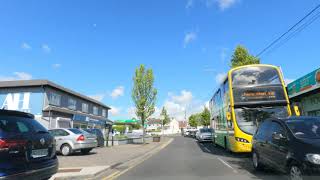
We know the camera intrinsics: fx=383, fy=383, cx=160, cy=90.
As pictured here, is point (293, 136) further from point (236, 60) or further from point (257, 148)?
point (236, 60)

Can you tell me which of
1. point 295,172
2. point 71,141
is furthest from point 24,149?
point 71,141

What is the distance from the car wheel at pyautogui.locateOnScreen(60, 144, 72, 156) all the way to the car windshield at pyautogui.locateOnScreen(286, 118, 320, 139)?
564 inches

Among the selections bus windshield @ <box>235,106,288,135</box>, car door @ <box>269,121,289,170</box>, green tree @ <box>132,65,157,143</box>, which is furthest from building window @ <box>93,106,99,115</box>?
car door @ <box>269,121,289,170</box>

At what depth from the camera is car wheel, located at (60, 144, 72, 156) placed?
70.7 ft

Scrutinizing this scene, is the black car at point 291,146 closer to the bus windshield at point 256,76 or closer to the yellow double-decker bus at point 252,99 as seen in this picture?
the yellow double-decker bus at point 252,99

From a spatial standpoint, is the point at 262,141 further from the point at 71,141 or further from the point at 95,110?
the point at 95,110

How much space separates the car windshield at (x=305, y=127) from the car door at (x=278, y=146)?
262 mm

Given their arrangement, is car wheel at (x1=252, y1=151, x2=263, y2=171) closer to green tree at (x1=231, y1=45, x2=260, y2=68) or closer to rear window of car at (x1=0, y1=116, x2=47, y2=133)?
rear window of car at (x1=0, y1=116, x2=47, y2=133)

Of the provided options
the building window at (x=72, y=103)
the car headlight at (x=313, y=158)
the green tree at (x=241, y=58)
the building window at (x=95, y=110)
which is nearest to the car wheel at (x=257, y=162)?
the car headlight at (x=313, y=158)

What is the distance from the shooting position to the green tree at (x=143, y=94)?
130 ft

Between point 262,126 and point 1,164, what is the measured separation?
8.31 meters

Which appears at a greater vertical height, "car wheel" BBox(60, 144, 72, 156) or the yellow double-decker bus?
the yellow double-decker bus

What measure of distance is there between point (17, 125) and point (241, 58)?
3053cm

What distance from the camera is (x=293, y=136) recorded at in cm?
934
